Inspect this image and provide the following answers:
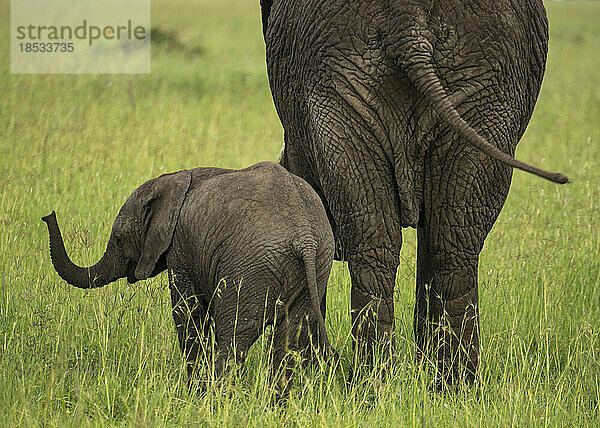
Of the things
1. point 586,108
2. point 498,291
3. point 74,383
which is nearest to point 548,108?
point 586,108

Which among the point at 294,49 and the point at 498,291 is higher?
the point at 294,49

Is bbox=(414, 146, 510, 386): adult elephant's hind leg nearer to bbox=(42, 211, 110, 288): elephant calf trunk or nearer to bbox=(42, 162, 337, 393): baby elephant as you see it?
bbox=(42, 162, 337, 393): baby elephant

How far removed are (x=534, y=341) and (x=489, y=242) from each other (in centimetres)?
205

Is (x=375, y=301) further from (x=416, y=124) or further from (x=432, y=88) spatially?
(x=432, y=88)

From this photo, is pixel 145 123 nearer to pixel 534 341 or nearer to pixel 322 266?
pixel 534 341

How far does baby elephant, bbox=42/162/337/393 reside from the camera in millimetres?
3625

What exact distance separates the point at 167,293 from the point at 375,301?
192 cm

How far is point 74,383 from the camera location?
396cm

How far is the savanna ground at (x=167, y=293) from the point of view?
12.1 feet

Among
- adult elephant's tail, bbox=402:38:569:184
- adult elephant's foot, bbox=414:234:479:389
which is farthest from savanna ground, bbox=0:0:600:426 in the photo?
adult elephant's tail, bbox=402:38:569:184

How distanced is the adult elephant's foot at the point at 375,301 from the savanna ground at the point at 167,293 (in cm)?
12
